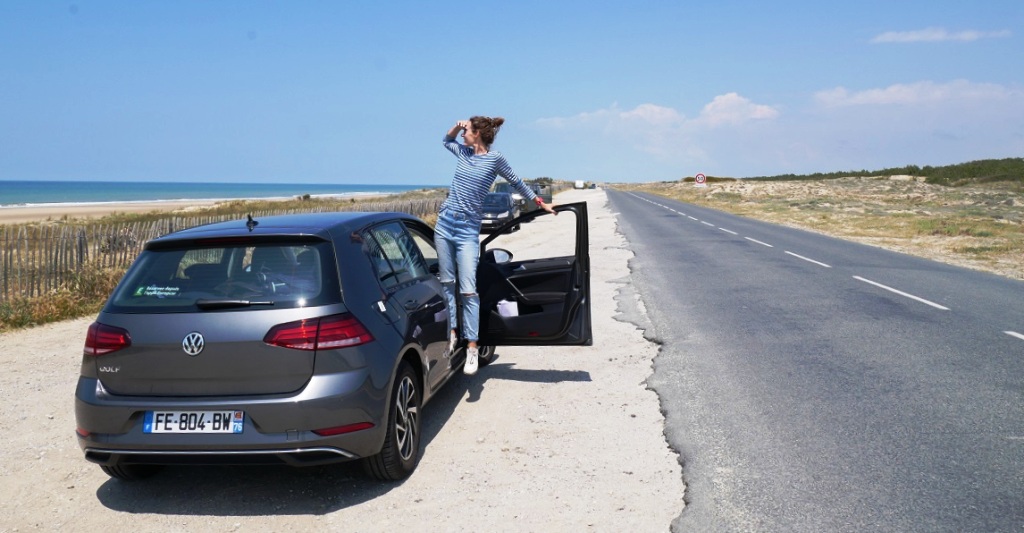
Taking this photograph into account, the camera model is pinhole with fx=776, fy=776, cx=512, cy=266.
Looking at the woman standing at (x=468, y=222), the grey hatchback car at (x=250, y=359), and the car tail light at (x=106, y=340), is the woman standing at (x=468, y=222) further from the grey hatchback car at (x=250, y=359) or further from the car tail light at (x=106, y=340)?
the car tail light at (x=106, y=340)

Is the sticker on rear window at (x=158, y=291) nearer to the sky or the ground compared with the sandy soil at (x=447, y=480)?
nearer to the sky

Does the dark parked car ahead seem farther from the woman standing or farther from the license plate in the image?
the license plate

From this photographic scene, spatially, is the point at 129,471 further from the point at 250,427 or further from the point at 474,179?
the point at 474,179

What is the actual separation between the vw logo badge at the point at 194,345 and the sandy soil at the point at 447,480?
0.88 m

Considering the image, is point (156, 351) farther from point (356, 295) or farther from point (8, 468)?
point (8, 468)

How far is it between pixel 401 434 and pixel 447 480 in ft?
1.25

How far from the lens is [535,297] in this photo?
6340 millimetres

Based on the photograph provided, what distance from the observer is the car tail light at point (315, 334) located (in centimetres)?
397

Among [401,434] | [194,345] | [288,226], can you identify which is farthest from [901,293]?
[194,345]

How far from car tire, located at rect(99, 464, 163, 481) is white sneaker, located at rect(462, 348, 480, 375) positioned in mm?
2299

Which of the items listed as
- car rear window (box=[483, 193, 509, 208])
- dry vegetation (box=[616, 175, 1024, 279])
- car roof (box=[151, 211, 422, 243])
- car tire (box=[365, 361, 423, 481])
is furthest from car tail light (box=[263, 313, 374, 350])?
car rear window (box=[483, 193, 509, 208])

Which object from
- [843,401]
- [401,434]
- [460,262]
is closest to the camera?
Answer: [401,434]

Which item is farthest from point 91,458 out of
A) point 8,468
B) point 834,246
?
point 834,246

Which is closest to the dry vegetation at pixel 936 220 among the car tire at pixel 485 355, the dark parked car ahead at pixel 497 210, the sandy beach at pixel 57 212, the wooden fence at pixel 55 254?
the dark parked car ahead at pixel 497 210
